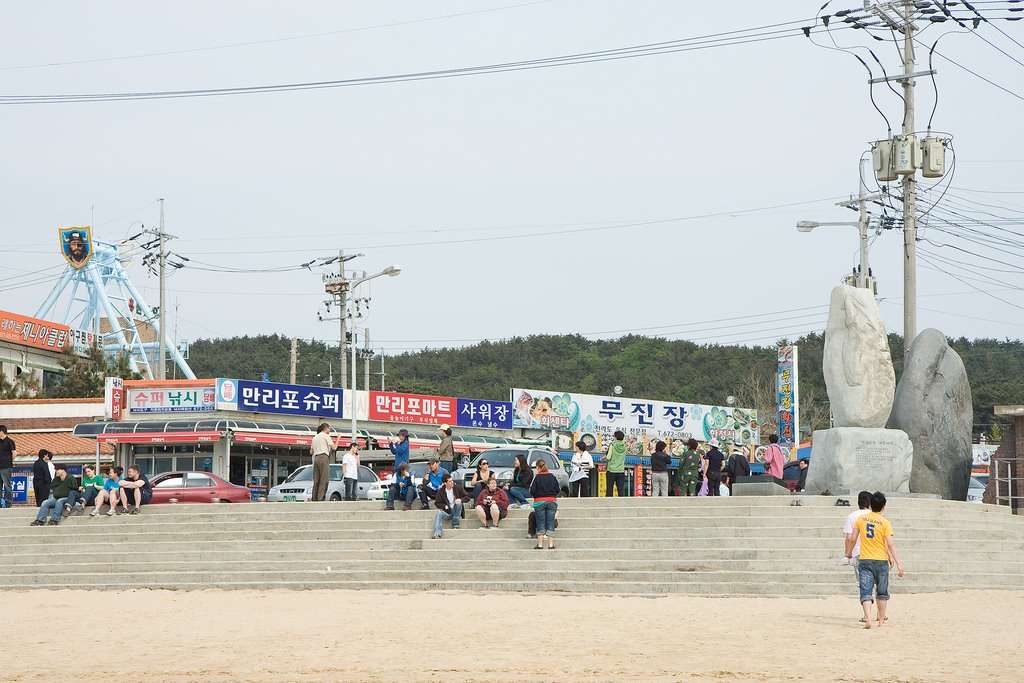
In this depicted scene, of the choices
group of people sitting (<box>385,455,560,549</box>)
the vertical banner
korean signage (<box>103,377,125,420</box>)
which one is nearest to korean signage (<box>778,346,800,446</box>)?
the vertical banner

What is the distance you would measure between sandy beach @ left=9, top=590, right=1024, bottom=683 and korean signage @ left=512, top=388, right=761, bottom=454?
28572 millimetres

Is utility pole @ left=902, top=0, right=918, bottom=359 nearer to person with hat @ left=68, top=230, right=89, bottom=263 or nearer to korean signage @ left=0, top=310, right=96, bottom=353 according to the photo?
korean signage @ left=0, top=310, right=96, bottom=353

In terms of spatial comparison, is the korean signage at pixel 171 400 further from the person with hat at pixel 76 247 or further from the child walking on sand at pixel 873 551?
the child walking on sand at pixel 873 551

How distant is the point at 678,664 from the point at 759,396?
56518 millimetres

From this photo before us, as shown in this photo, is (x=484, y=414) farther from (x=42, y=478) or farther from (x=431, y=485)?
(x=431, y=485)

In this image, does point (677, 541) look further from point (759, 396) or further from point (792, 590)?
point (759, 396)

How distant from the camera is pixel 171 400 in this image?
3922 cm

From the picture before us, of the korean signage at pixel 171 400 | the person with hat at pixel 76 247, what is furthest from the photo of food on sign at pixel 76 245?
the korean signage at pixel 171 400

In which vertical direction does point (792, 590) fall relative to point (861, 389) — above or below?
below

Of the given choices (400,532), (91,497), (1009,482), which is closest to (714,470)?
(1009,482)

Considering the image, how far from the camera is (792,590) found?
16422mm

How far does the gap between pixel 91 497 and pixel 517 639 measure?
12650mm

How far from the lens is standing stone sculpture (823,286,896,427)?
21.0 metres

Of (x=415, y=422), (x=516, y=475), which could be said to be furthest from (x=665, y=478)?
(x=415, y=422)
